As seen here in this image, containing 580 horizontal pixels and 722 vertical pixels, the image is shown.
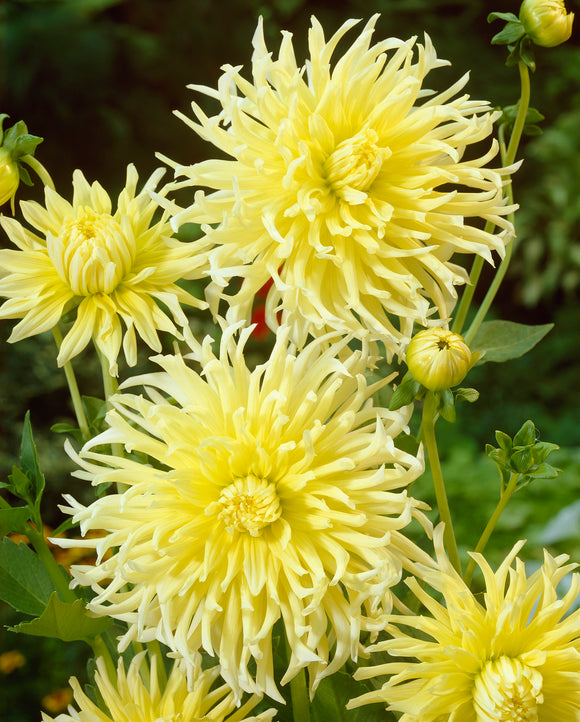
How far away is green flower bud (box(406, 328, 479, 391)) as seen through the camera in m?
0.38

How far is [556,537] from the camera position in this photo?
147 cm

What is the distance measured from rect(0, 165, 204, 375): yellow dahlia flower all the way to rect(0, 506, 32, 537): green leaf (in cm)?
7

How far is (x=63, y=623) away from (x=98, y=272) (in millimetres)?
160

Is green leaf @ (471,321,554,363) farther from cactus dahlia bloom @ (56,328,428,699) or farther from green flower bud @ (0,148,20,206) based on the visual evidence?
green flower bud @ (0,148,20,206)

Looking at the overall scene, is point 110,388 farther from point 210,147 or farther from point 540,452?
point 210,147

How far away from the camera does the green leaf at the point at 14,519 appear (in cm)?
41

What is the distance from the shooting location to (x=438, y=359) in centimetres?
38

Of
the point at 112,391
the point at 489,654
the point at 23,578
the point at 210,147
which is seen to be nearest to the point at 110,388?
the point at 112,391

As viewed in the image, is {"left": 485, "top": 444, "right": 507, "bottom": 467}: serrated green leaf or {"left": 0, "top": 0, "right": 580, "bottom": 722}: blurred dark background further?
{"left": 0, "top": 0, "right": 580, "bottom": 722}: blurred dark background

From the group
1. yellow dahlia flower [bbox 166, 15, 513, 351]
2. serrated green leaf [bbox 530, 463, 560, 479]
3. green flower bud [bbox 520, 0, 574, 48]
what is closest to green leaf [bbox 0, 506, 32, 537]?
yellow dahlia flower [bbox 166, 15, 513, 351]

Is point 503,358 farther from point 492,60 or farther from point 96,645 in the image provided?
point 492,60

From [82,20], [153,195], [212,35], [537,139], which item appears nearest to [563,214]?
[537,139]

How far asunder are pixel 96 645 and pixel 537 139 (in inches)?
81.6

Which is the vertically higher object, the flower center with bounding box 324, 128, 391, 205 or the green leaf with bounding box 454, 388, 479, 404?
the flower center with bounding box 324, 128, 391, 205
